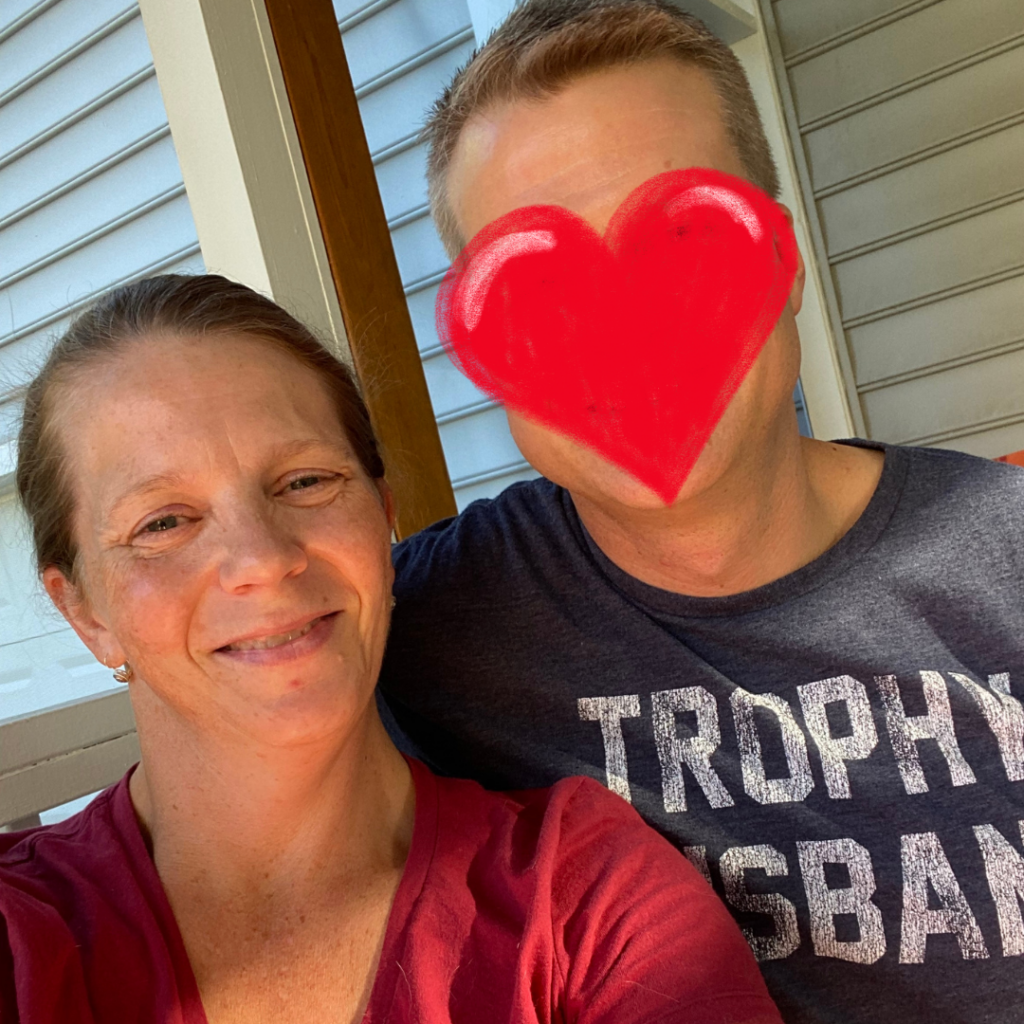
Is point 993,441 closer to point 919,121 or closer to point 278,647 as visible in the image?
point 919,121

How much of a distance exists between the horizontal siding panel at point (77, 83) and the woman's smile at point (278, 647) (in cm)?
96

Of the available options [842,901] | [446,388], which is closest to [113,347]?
[842,901]

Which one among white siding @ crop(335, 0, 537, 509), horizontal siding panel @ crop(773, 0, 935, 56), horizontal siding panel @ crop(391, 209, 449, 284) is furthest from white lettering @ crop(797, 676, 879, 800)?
horizontal siding panel @ crop(773, 0, 935, 56)

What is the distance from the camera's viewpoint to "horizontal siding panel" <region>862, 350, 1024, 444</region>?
2.73 metres

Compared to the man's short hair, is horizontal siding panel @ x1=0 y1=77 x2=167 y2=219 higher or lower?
higher

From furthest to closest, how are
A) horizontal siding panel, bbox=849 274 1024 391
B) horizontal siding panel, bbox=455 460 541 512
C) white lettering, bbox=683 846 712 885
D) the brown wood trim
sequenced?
horizontal siding panel, bbox=849 274 1024 391
horizontal siding panel, bbox=455 460 541 512
the brown wood trim
white lettering, bbox=683 846 712 885

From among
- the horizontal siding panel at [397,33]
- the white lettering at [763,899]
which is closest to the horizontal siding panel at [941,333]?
the horizontal siding panel at [397,33]

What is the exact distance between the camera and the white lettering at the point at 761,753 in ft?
3.55

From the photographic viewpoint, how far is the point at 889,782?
1.07 metres

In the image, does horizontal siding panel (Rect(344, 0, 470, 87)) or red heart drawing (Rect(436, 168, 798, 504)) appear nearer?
red heart drawing (Rect(436, 168, 798, 504))

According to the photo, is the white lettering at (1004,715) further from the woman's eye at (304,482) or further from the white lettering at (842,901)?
the woman's eye at (304,482)

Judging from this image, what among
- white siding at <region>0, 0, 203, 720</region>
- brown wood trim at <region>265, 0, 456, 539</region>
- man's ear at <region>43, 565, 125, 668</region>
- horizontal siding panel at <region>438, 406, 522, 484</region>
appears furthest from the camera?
horizontal siding panel at <region>438, 406, 522, 484</region>

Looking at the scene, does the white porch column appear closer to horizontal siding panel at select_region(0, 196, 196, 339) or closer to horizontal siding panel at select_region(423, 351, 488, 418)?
horizontal siding panel at select_region(0, 196, 196, 339)

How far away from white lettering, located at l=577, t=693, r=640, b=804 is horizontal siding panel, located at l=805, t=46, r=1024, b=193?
2.22m
